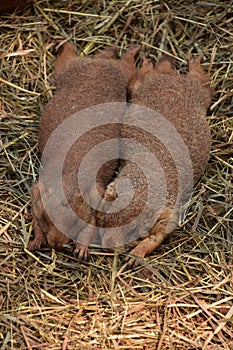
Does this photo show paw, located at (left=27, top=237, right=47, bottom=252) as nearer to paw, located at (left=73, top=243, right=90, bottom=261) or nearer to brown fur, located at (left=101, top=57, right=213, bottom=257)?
paw, located at (left=73, top=243, right=90, bottom=261)

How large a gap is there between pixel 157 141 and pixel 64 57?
1371 millimetres

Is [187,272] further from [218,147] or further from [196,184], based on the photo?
[218,147]

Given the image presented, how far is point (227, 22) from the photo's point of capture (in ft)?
21.2

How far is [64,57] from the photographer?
620 centimetres

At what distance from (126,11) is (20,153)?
Answer: 1.91 metres

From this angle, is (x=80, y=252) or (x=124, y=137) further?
(x=124, y=137)

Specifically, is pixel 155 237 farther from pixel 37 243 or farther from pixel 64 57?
pixel 64 57

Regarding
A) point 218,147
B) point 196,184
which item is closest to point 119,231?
point 196,184

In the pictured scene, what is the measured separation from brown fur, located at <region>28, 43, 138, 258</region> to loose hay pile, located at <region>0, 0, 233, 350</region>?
197mm

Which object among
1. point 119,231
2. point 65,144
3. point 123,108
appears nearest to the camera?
point 119,231

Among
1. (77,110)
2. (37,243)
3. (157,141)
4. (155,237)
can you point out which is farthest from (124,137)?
(37,243)

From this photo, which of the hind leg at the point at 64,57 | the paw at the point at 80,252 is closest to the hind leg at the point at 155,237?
the paw at the point at 80,252

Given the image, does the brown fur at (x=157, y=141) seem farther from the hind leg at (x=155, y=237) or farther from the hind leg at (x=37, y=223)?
the hind leg at (x=37, y=223)

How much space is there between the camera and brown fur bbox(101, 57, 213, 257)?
5023 millimetres
